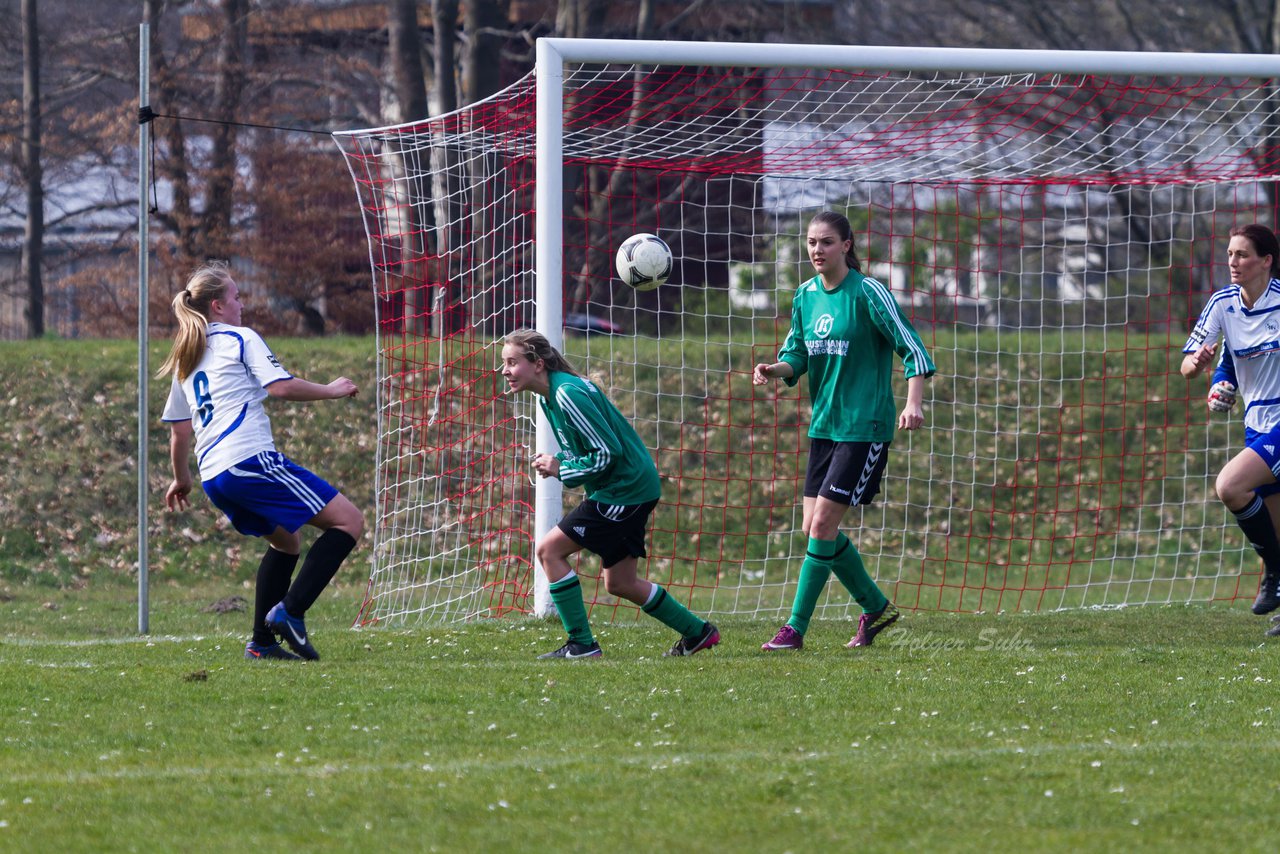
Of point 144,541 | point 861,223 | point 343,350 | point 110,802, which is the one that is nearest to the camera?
point 110,802

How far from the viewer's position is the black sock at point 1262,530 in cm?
732

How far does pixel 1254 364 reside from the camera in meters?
7.27

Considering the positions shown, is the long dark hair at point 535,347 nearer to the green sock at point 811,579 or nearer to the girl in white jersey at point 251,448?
the girl in white jersey at point 251,448

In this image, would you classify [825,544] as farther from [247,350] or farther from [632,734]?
[247,350]

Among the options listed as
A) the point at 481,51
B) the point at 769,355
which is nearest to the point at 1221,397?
the point at 769,355

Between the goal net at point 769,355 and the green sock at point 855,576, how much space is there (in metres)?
1.62

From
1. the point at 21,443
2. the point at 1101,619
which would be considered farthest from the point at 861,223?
the point at 1101,619

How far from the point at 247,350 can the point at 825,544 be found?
9.12ft

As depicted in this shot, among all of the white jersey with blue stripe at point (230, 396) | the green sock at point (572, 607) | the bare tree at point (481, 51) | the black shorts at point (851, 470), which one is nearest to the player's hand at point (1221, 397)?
the black shorts at point (851, 470)

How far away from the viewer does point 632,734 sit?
501 centimetres

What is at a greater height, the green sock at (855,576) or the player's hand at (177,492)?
the player's hand at (177,492)

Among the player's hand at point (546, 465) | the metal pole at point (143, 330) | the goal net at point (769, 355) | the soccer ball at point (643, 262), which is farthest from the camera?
the goal net at point (769, 355)

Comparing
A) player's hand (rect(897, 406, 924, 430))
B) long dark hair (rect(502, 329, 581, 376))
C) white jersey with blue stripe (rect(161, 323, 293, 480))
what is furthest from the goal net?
player's hand (rect(897, 406, 924, 430))

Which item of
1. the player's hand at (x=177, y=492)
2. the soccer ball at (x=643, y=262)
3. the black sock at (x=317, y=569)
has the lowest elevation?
the black sock at (x=317, y=569)
